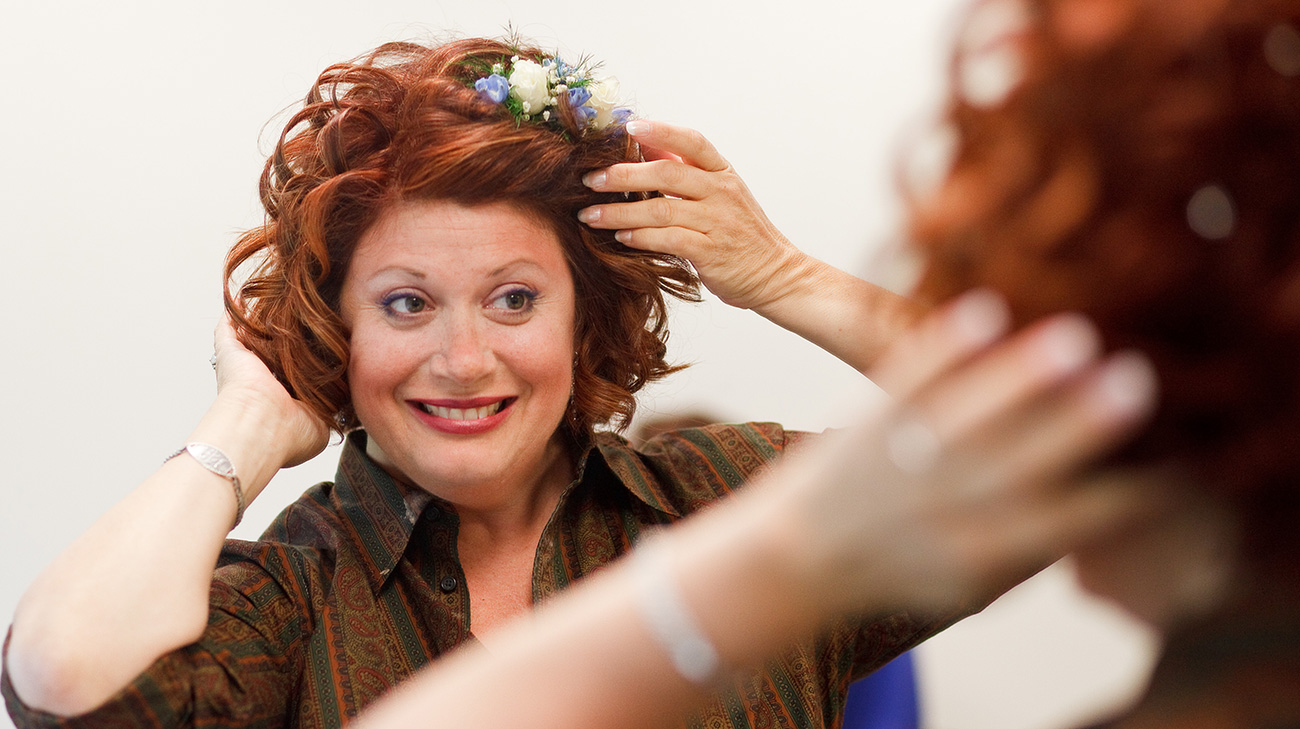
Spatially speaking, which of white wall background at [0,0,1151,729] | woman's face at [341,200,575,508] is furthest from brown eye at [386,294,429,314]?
white wall background at [0,0,1151,729]

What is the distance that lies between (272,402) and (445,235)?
37cm

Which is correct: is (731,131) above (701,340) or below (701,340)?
above

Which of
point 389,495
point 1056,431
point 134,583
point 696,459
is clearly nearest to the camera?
point 1056,431

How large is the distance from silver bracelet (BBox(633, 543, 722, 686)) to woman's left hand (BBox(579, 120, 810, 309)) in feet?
3.58

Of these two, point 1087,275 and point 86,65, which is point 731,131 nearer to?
point 86,65

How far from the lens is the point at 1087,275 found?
1.82ft

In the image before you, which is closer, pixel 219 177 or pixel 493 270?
pixel 493 270

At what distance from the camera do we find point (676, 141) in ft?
5.38

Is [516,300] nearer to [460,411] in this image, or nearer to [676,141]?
[460,411]

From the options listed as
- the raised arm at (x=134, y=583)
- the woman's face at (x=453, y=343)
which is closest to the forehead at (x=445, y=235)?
the woman's face at (x=453, y=343)

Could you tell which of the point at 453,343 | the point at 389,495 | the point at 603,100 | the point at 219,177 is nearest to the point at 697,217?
the point at 603,100

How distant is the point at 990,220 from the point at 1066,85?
80mm

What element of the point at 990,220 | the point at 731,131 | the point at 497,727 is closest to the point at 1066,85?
the point at 990,220

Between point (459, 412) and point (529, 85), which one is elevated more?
point (529, 85)
